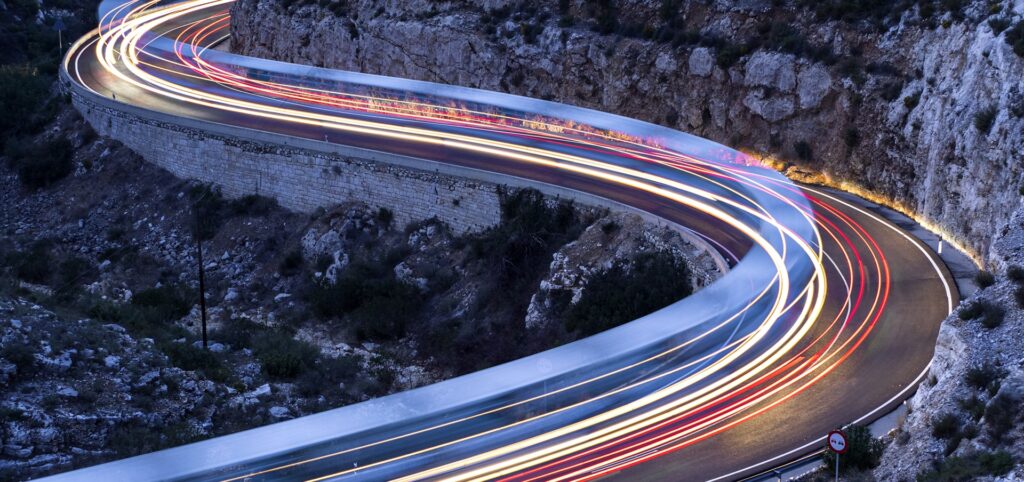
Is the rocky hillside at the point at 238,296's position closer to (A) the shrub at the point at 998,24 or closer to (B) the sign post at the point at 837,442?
(A) the shrub at the point at 998,24

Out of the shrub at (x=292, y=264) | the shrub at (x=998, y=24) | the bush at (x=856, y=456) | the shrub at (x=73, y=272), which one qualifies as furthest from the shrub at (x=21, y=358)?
the shrub at (x=998, y=24)

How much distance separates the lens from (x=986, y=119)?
29.2m

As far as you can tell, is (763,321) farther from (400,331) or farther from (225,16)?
(225,16)

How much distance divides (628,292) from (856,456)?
11774 millimetres

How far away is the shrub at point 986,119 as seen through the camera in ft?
95.7

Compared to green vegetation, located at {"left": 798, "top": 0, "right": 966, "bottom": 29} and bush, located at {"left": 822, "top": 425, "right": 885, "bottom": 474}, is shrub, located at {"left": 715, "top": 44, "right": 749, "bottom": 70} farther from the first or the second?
bush, located at {"left": 822, "top": 425, "right": 885, "bottom": 474}

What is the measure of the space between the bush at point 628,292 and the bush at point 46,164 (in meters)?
28.6

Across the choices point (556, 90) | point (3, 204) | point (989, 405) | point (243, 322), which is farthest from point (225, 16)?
point (989, 405)

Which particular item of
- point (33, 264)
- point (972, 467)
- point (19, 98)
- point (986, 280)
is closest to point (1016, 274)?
point (986, 280)

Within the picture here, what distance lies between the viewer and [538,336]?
104 ft

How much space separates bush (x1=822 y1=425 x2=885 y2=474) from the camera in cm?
1908

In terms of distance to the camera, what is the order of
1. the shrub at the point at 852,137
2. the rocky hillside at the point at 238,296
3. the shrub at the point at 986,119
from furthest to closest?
the shrub at the point at 852,137 < the shrub at the point at 986,119 < the rocky hillside at the point at 238,296

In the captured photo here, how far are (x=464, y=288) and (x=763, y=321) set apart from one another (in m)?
12.5

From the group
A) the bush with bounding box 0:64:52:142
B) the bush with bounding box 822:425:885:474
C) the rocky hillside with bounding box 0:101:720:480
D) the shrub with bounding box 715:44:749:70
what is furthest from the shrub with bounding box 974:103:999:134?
the bush with bounding box 0:64:52:142
